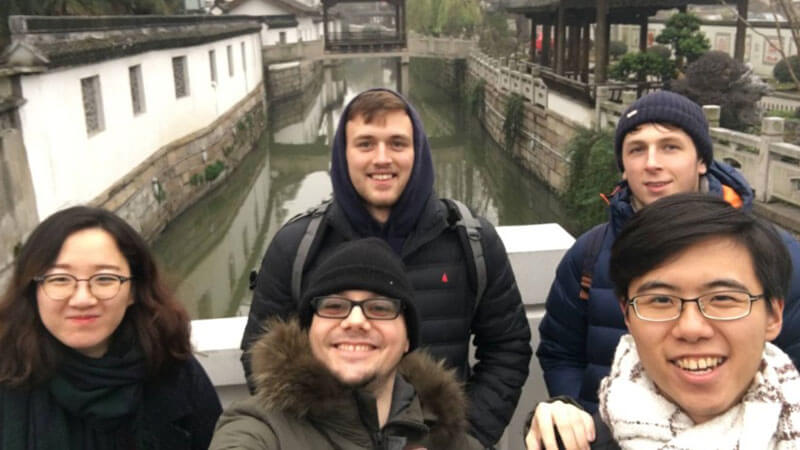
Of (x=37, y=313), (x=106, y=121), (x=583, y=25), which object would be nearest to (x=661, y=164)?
(x=37, y=313)

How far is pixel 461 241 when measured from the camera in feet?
5.71

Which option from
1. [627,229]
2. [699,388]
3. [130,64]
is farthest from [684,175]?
[130,64]

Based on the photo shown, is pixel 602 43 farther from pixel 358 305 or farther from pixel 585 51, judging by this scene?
pixel 358 305

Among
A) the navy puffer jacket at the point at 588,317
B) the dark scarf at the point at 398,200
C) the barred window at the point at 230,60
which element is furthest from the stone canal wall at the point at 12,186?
the barred window at the point at 230,60

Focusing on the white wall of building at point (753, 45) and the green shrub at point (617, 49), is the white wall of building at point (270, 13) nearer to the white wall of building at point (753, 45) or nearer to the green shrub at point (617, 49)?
the green shrub at point (617, 49)

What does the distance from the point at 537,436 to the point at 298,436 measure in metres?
0.39

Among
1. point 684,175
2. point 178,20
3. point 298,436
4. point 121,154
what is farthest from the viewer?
point 178,20

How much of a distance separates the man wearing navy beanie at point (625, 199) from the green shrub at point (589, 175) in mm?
7124

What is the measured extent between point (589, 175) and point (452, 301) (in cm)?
823

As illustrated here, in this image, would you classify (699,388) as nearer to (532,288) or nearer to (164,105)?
(532,288)

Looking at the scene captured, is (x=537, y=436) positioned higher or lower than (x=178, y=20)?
lower

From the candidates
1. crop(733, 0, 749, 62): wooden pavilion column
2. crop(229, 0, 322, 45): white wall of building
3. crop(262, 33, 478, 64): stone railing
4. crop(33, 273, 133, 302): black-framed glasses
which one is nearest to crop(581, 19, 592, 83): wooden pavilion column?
crop(733, 0, 749, 62): wooden pavilion column

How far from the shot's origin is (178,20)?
13531 mm

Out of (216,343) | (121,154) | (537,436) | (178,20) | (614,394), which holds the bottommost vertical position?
(121,154)
